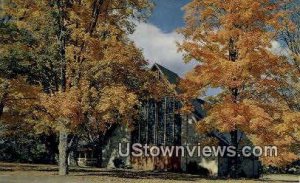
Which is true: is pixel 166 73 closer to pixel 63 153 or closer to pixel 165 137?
pixel 165 137

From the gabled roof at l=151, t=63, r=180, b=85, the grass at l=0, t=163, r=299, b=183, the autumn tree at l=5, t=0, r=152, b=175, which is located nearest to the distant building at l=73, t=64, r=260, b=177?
the gabled roof at l=151, t=63, r=180, b=85

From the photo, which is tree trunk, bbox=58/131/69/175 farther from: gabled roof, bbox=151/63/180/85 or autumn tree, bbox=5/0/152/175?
gabled roof, bbox=151/63/180/85

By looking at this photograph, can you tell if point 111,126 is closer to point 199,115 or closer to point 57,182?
point 199,115

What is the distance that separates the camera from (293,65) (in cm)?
2917

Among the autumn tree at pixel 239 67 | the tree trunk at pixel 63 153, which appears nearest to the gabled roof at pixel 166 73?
the autumn tree at pixel 239 67

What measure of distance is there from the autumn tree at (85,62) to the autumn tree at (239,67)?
13.0ft

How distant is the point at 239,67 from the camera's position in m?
27.7

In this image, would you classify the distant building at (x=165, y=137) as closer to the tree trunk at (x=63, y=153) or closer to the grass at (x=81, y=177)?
the grass at (x=81, y=177)

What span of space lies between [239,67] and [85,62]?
388 inches

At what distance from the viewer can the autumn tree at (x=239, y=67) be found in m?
27.7

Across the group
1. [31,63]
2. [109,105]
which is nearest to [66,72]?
[31,63]

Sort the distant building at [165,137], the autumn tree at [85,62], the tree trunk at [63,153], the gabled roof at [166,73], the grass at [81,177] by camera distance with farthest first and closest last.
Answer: the gabled roof at [166,73]
the distant building at [165,137]
the tree trunk at [63,153]
the autumn tree at [85,62]
the grass at [81,177]

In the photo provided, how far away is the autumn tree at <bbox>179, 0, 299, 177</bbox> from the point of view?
27.7m

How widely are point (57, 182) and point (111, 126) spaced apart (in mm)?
22395
